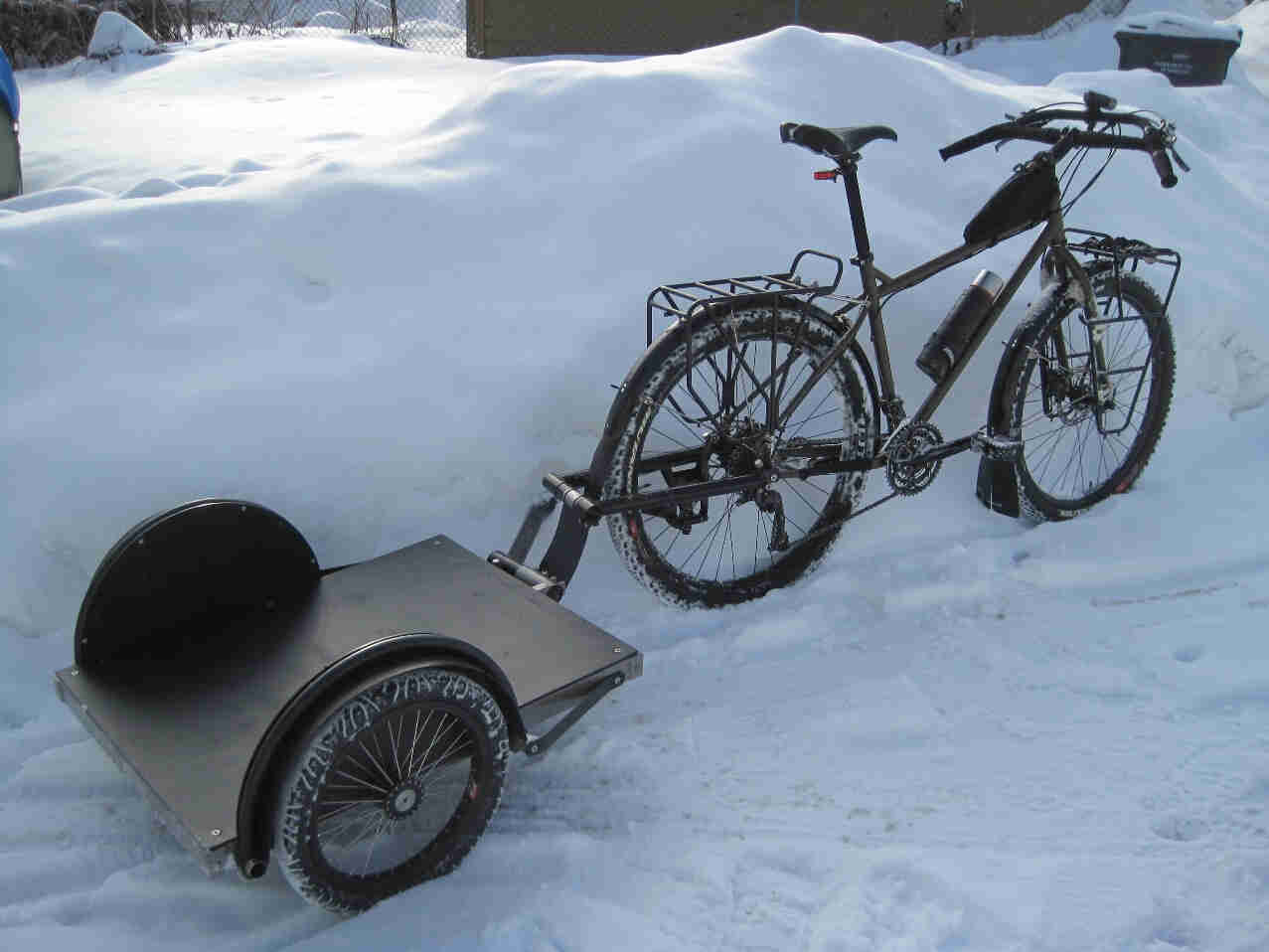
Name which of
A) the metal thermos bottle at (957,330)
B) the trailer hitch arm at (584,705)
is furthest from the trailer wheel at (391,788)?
the metal thermos bottle at (957,330)

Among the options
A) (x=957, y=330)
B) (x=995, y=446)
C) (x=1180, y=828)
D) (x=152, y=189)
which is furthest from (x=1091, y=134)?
(x=152, y=189)

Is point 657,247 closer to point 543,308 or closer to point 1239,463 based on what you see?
Result: point 543,308

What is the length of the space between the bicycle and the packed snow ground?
194mm

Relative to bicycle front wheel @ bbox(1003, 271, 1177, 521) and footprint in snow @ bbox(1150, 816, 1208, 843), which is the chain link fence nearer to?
bicycle front wheel @ bbox(1003, 271, 1177, 521)

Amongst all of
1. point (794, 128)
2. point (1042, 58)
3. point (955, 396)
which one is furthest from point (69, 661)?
point (1042, 58)

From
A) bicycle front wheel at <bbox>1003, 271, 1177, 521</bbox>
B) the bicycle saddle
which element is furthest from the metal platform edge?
bicycle front wheel at <bbox>1003, 271, 1177, 521</bbox>

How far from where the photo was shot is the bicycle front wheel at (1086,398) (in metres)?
3.44

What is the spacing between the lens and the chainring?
321 cm

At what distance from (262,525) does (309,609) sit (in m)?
0.23

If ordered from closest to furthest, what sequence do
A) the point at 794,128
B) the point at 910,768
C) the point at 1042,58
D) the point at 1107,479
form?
the point at 910,768
the point at 794,128
the point at 1107,479
the point at 1042,58

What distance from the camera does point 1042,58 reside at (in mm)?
12094

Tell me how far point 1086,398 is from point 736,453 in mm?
1299

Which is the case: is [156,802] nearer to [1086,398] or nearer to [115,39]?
[1086,398]

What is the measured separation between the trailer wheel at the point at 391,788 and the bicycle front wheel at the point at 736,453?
88cm
